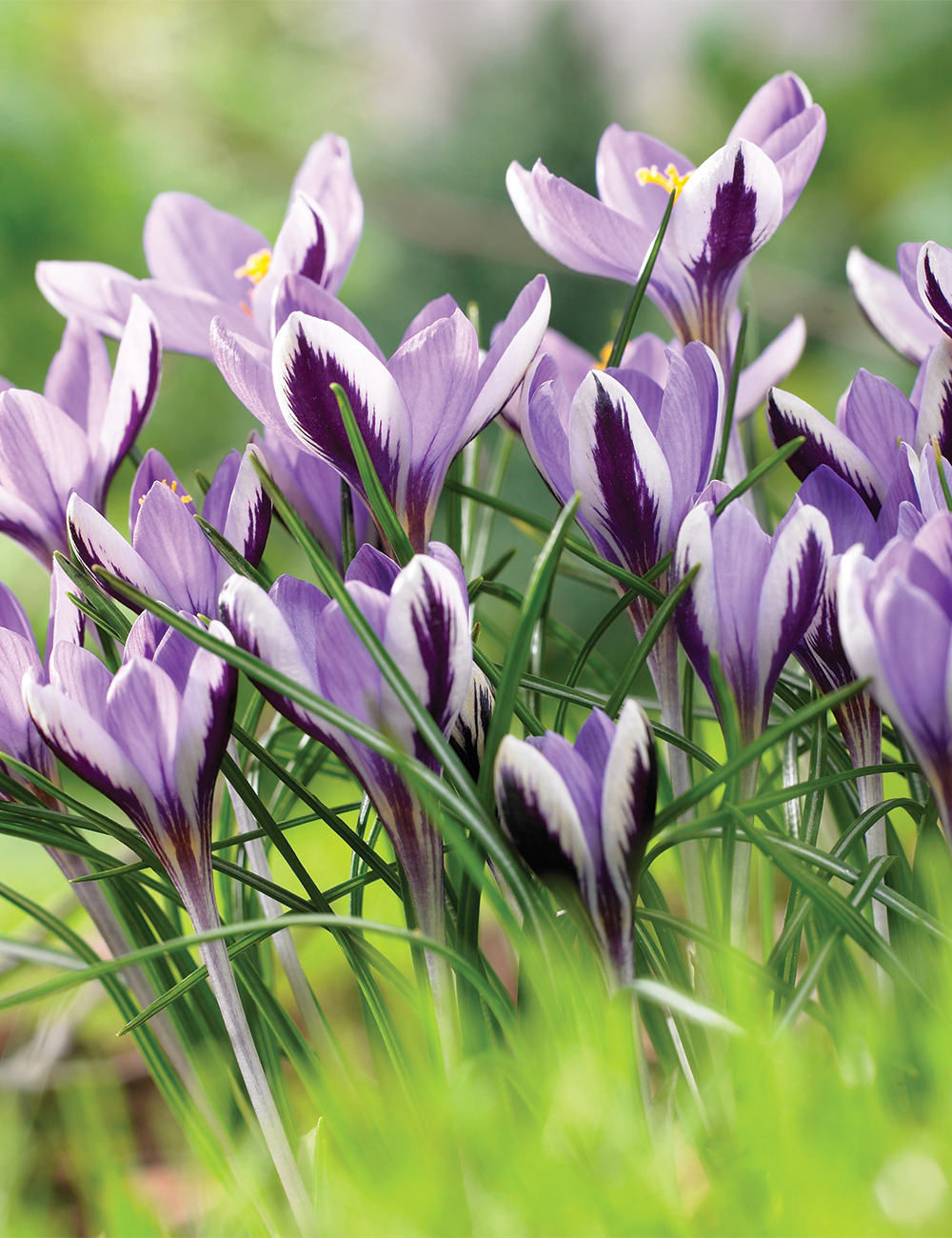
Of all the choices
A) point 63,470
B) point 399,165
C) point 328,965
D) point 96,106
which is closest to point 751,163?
point 63,470

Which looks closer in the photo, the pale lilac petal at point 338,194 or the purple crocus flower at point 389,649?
the purple crocus flower at point 389,649

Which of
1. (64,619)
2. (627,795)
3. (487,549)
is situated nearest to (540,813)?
(627,795)

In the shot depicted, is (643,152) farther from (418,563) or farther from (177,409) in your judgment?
(177,409)

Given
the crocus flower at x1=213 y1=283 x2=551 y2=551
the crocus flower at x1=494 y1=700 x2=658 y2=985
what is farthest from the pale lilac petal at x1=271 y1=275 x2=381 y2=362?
the crocus flower at x1=494 y1=700 x2=658 y2=985


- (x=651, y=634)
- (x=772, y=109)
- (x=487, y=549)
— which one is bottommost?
(x=487, y=549)

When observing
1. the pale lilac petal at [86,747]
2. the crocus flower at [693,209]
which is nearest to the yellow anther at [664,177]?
the crocus flower at [693,209]

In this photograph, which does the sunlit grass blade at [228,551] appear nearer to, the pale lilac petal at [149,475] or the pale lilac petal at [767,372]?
the pale lilac petal at [149,475]

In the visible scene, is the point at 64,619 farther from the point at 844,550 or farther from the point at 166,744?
the point at 844,550
